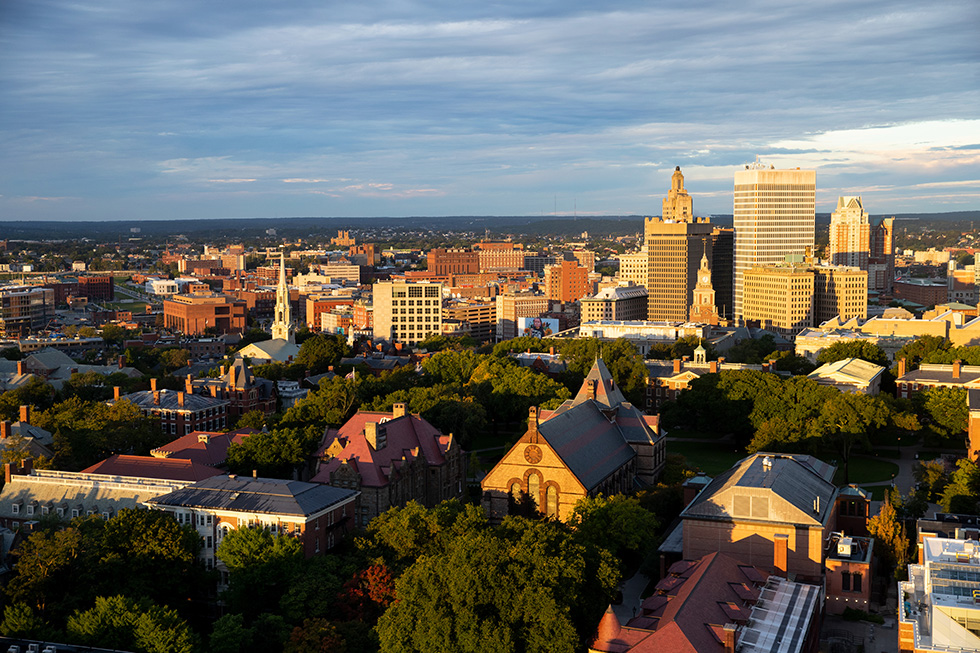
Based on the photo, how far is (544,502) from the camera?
78.4m

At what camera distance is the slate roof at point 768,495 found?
65.8 m

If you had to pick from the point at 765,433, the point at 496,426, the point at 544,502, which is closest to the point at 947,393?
the point at 765,433

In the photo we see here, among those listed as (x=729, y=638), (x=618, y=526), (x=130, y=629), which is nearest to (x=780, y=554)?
(x=618, y=526)

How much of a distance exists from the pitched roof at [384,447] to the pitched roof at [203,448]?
920 cm

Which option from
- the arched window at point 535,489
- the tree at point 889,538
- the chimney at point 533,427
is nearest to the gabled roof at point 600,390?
the chimney at point 533,427

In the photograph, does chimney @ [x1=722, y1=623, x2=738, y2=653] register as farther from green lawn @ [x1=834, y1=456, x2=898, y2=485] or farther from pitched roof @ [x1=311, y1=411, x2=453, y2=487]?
green lawn @ [x1=834, y1=456, x2=898, y2=485]

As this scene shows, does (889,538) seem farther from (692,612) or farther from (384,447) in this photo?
(384,447)

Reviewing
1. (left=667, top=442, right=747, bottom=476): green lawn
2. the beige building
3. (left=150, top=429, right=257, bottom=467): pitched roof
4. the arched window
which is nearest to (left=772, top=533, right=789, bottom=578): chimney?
the beige building

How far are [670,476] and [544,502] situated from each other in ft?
53.7

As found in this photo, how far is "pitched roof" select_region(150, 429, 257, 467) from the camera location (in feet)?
294

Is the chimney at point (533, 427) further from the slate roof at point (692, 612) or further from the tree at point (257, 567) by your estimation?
the tree at point (257, 567)

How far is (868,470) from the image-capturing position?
331ft

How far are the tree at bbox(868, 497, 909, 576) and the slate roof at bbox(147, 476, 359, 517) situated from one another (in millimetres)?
35291

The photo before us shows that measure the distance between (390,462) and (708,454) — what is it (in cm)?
4225
